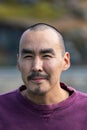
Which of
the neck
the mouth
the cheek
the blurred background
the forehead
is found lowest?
the blurred background

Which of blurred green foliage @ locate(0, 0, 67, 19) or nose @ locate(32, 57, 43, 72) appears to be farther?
blurred green foliage @ locate(0, 0, 67, 19)

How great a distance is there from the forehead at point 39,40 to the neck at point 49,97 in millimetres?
275

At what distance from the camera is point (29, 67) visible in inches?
151

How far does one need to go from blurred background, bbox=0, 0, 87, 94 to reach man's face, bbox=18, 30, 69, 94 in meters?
25.4

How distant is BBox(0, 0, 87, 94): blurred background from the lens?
3191 cm

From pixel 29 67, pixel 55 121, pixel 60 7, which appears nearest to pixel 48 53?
pixel 29 67

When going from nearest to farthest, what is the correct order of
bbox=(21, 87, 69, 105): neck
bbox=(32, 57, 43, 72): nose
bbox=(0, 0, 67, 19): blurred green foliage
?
bbox=(32, 57, 43, 72): nose, bbox=(21, 87, 69, 105): neck, bbox=(0, 0, 67, 19): blurred green foliage

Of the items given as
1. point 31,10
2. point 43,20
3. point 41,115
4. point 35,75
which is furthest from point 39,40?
point 31,10

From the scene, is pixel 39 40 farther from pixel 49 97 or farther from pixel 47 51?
pixel 49 97

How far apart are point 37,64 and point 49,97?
0.27 meters

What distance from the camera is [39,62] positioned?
3.83 metres

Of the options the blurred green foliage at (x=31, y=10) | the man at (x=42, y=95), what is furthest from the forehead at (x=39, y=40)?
the blurred green foliage at (x=31, y=10)

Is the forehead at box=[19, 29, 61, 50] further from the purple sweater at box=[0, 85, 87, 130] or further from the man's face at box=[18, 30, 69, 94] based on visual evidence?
the purple sweater at box=[0, 85, 87, 130]

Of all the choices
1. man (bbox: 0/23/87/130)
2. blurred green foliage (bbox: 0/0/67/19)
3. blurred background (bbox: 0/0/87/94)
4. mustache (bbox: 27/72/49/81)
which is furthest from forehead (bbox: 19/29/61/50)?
blurred green foliage (bbox: 0/0/67/19)
